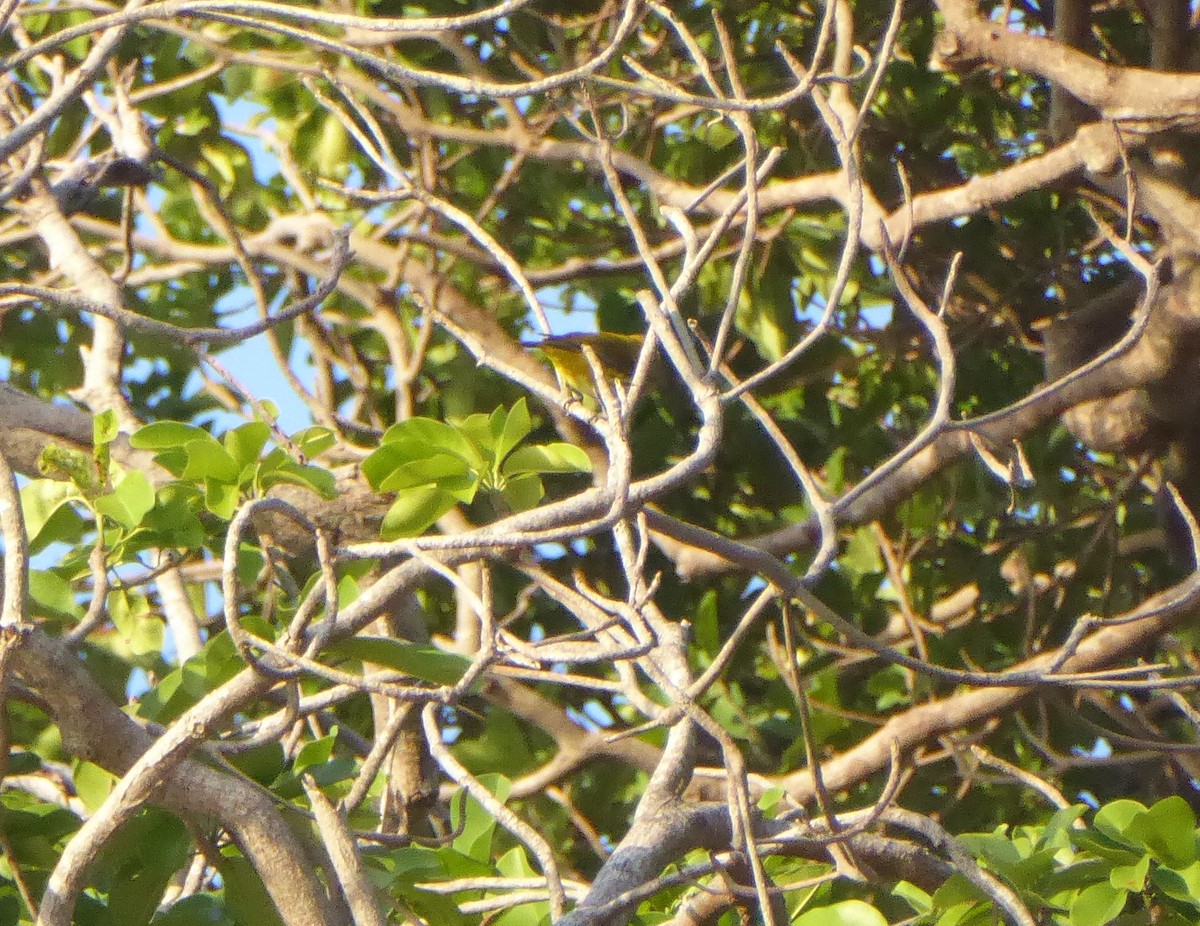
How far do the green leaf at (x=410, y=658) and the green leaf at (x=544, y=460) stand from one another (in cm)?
27

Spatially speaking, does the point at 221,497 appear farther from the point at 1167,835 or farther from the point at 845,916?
the point at 1167,835

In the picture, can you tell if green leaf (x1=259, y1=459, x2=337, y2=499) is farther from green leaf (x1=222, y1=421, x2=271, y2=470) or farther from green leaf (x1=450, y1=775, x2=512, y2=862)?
green leaf (x1=450, y1=775, x2=512, y2=862)

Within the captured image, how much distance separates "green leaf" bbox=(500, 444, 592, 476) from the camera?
6.00ft

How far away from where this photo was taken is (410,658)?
1669 mm

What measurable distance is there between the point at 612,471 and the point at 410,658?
330 millimetres

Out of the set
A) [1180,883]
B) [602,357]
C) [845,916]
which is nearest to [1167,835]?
[1180,883]

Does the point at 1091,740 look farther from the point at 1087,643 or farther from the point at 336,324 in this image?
the point at 336,324

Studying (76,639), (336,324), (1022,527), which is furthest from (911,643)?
(76,639)

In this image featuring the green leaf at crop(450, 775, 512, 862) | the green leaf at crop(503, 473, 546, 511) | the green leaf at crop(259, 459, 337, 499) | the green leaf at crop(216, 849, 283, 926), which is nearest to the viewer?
the green leaf at crop(216, 849, 283, 926)

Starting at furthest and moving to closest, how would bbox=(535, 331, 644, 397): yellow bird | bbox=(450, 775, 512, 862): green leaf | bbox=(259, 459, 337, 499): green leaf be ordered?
bbox=(535, 331, 644, 397): yellow bird → bbox=(450, 775, 512, 862): green leaf → bbox=(259, 459, 337, 499): green leaf

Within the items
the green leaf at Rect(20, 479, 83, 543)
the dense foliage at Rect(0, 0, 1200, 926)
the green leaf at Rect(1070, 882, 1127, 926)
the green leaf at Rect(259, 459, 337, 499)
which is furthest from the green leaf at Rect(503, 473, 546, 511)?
the green leaf at Rect(1070, 882, 1127, 926)

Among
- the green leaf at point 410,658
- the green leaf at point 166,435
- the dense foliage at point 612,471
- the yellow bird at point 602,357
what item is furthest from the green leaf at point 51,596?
the yellow bird at point 602,357

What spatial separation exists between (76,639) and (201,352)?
1.49 feet

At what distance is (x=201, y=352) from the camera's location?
1.88 m
